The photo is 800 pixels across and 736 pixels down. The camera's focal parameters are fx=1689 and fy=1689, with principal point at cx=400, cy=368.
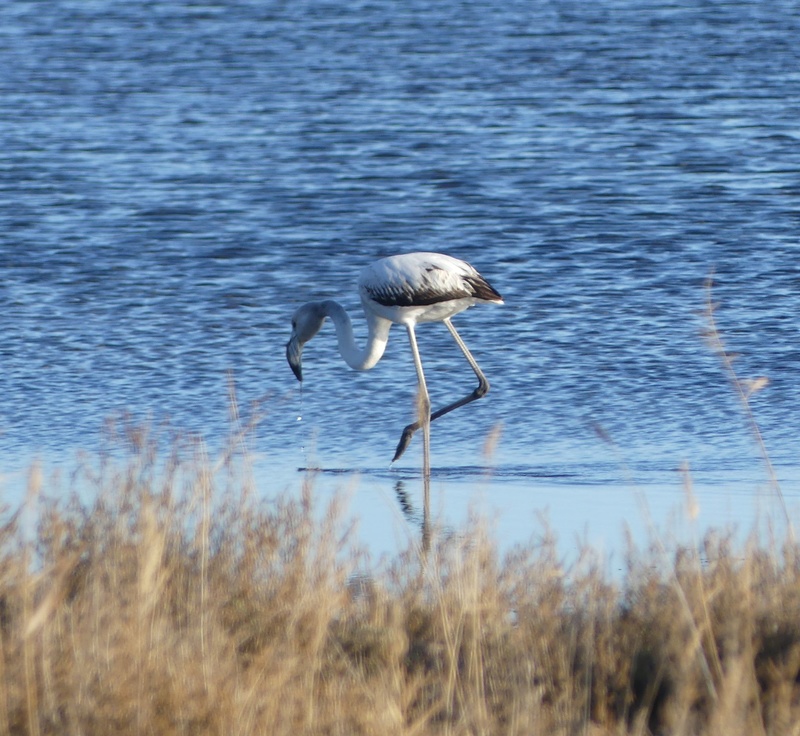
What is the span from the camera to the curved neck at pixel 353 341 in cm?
1044

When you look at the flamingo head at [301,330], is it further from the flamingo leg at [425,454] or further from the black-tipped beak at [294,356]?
the flamingo leg at [425,454]

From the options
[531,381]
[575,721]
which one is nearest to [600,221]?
[531,381]

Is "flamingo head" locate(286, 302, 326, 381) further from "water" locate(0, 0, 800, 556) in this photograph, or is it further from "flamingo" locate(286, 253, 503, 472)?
"water" locate(0, 0, 800, 556)

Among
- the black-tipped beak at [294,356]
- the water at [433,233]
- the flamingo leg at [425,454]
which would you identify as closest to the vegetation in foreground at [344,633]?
the water at [433,233]

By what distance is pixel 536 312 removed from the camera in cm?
1270

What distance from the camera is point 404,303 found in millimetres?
10359

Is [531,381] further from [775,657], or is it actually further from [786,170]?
[786,170]

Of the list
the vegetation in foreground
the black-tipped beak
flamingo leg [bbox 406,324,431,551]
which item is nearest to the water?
flamingo leg [bbox 406,324,431,551]

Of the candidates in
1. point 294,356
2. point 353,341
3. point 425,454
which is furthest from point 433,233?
point 425,454

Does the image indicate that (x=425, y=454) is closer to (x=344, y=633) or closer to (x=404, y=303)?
(x=404, y=303)

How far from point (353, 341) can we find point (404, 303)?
1.34 ft

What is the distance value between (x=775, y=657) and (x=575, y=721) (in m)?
0.84

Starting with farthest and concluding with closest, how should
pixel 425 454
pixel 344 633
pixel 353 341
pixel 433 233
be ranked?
pixel 433 233
pixel 353 341
pixel 425 454
pixel 344 633

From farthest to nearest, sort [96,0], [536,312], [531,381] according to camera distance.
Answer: [96,0]
[536,312]
[531,381]
